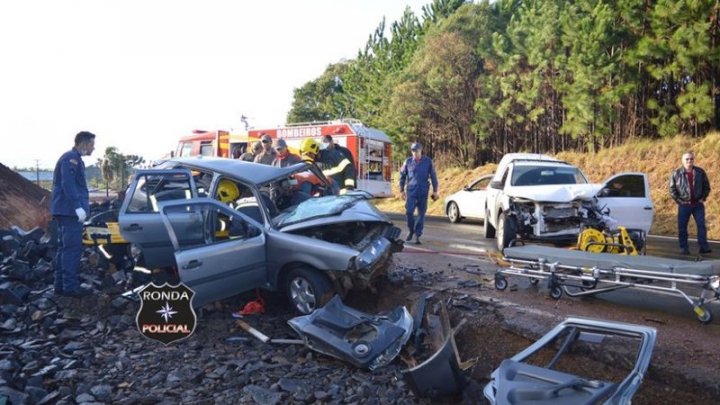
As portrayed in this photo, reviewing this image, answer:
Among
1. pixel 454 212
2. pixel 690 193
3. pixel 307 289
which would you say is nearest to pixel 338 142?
pixel 454 212

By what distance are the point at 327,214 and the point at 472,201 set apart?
896cm

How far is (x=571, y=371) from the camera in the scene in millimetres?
4020

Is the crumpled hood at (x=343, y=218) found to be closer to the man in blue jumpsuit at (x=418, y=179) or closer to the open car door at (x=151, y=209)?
the open car door at (x=151, y=209)

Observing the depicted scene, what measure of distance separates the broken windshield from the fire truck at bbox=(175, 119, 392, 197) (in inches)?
448

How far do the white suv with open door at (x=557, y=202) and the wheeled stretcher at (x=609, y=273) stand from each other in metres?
1.87

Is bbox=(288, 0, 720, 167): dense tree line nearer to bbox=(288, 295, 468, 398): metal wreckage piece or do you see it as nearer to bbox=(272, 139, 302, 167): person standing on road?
bbox=(272, 139, 302, 167): person standing on road

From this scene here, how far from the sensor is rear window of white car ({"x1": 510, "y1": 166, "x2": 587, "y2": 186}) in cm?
920

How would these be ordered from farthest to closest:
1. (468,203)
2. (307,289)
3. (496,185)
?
1. (468,203)
2. (496,185)
3. (307,289)

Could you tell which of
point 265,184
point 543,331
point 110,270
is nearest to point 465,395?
point 543,331

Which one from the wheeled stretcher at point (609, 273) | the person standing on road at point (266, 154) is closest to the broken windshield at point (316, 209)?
the wheeled stretcher at point (609, 273)

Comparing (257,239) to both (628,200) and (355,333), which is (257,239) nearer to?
(355,333)

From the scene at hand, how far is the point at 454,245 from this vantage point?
991 cm

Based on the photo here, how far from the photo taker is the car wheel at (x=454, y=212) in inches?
579

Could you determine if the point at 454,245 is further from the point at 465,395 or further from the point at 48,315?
the point at 48,315
